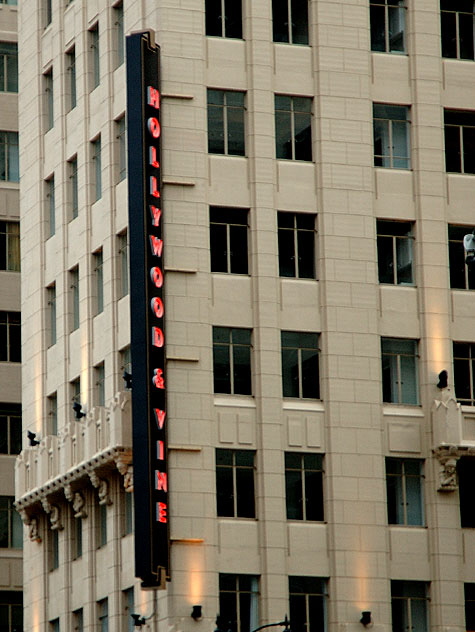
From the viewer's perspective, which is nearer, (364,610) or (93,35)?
(364,610)

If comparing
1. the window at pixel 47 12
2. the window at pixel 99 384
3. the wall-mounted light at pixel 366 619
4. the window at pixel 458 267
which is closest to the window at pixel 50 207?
the window at pixel 47 12

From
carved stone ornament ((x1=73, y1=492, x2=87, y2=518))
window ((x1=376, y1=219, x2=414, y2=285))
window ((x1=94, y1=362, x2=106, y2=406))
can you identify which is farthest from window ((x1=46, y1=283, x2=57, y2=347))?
window ((x1=376, y1=219, x2=414, y2=285))

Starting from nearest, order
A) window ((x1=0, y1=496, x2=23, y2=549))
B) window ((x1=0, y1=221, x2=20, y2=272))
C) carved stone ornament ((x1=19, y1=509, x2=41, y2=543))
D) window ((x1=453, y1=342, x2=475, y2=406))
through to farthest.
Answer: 1. window ((x1=453, y1=342, x2=475, y2=406))
2. carved stone ornament ((x1=19, y1=509, x2=41, y2=543))
3. window ((x1=0, y1=496, x2=23, y2=549))
4. window ((x1=0, y1=221, x2=20, y2=272))

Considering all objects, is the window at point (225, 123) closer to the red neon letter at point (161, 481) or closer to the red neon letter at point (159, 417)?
the red neon letter at point (159, 417)

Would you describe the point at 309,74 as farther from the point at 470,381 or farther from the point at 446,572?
the point at 446,572

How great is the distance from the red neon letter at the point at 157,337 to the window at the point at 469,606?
12.9m

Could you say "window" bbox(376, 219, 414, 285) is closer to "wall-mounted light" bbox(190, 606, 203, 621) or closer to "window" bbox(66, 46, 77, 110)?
"wall-mounted light" bbox(190, 606, 203, 621)

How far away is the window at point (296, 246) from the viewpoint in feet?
239

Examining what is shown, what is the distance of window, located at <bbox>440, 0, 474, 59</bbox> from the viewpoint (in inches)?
3009

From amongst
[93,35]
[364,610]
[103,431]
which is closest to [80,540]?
[103,431]

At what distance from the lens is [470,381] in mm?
74125

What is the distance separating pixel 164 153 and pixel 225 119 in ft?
8.79

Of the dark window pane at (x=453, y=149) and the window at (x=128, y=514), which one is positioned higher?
the dark window pane at (x=453, y=149)

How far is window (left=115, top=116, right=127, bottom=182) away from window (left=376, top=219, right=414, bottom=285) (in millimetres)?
8912
